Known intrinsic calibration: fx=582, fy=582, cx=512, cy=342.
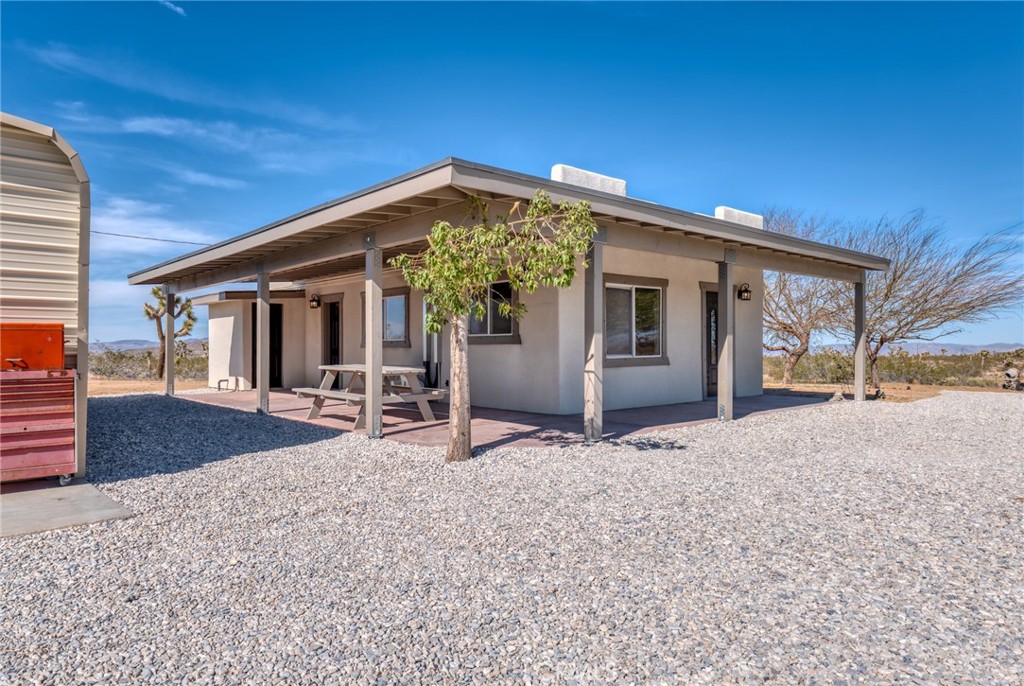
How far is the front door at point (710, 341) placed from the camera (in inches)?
456

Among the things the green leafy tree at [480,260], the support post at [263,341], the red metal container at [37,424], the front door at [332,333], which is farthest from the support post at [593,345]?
the front door at [332,333]

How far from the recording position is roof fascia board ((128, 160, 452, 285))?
17.2 ft

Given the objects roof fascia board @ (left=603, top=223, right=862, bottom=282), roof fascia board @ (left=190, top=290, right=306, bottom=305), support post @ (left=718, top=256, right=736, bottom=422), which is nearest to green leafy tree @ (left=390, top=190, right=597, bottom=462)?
roof fascia board @ (left=603, top=223, right=862, bottom=282)

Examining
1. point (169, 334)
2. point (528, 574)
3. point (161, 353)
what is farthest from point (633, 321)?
point (161, 353)

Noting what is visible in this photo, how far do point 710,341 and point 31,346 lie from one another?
10.6 m

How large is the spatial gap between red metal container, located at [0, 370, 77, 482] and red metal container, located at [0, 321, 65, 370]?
0.60 ft

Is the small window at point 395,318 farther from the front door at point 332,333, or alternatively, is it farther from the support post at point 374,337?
the support post at point 374,337

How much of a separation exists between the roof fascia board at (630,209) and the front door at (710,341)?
2.15m

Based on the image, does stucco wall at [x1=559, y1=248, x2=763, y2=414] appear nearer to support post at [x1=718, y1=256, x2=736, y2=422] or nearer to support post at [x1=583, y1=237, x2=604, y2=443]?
support post at [x1=718, y1=256, x2=736, y2=422]

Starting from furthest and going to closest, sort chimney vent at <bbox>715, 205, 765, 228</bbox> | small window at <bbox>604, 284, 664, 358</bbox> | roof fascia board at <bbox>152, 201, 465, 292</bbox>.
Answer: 1. chimney vent at <bbox>715, 205, 765, 228</bbox>
2. small window at <bbox>604, 284, 664, 358</bbox>
3. roof fascia board at <bbox>152, 201, 465, 292</bbox>

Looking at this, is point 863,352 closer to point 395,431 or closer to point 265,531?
point 395,431

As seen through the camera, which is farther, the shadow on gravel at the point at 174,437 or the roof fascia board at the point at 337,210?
the shadow on gravel at the point at 174,437

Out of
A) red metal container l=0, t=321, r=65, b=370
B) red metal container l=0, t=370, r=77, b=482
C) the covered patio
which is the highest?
red metal container l=0, t=321, r=65, b=370

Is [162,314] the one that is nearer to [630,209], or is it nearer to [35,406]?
[35,406]
